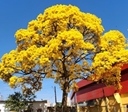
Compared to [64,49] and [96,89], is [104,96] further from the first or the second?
[64,49]

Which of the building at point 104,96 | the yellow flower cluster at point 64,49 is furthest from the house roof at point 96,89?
the yellow flower cluster at point 64,49

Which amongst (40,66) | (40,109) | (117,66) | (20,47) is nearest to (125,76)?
(117,66)

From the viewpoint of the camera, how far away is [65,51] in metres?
18.6

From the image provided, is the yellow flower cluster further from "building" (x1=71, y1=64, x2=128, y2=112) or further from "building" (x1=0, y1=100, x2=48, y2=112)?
"building" (x1=0, y1=100, x2=48, y2=112)

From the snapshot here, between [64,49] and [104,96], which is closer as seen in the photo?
[64,49]

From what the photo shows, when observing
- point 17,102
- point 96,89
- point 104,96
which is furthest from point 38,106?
point 104,96

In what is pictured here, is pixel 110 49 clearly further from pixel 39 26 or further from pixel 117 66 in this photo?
pixel 39 26

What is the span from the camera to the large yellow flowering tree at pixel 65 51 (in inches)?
703

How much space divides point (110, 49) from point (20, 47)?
709cm

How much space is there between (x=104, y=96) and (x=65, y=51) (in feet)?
24.1

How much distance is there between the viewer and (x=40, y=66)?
740 inches

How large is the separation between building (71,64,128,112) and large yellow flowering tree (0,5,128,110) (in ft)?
3.46

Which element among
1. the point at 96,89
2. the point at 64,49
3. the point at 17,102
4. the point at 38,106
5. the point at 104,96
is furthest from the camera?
the point at 38,106

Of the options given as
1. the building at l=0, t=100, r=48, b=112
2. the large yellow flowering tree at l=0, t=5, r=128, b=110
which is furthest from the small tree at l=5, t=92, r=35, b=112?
the large yellow flowering tree at l=0, t=5, r=128, b=110
